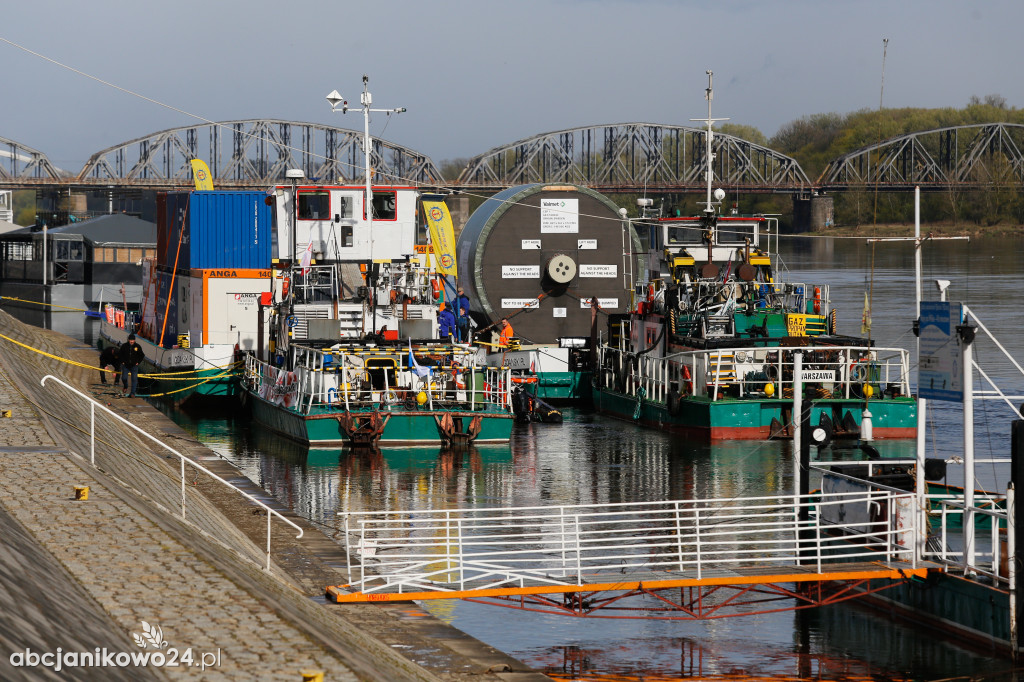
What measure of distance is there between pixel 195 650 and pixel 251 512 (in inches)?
466

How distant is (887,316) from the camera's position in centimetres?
6981

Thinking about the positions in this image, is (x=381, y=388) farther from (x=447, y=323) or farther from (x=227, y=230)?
(x=227, y=230)

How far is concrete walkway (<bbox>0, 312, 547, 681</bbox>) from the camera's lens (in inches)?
432

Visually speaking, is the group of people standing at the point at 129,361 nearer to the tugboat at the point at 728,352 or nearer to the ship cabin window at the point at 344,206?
the ship cabin window at the point at 344,206

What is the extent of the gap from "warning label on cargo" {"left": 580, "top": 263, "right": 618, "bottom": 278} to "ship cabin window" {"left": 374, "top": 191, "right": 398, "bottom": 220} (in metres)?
14.1

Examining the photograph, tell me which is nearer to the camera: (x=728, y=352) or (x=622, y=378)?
(x=728, y=352)

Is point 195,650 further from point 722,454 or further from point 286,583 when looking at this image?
point 722,454

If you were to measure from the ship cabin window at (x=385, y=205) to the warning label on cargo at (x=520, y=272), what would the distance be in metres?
12.4

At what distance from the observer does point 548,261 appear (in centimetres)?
5016

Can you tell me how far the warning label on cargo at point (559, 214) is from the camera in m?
50.5

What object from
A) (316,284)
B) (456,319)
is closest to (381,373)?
(316,284)

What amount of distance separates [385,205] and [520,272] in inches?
507

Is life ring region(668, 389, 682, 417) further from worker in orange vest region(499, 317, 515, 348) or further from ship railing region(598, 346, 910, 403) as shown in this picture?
worker in orange vest region(499, 317, 515, 348)

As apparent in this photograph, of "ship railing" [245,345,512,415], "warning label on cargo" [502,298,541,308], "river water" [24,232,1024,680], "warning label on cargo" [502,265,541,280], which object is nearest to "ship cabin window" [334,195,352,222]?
"ship railing" [245,345,512,415]
